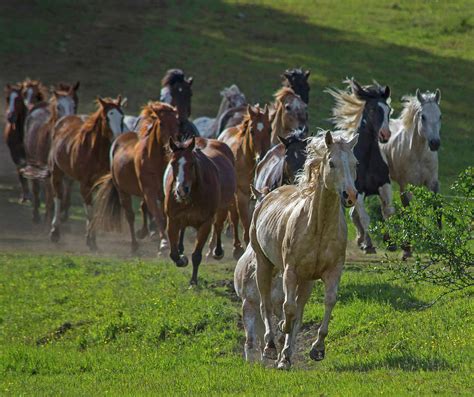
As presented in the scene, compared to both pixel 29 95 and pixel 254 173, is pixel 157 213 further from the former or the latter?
pixel 29 95

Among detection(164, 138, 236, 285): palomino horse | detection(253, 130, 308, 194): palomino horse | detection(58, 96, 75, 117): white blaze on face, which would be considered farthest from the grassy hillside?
detection(253, 130, 308, 194): palomino horse

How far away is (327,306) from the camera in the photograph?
11.9 metres

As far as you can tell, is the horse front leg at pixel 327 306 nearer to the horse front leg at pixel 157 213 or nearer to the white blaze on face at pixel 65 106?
the horse front leg at pixel 157 213

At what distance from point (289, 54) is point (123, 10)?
9.28 m

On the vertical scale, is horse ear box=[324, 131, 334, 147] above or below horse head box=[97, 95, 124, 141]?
above

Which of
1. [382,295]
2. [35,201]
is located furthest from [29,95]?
[382,295]

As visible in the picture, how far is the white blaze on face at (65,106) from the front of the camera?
28.6 meters

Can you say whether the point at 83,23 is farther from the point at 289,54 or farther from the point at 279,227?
the point at 279,227

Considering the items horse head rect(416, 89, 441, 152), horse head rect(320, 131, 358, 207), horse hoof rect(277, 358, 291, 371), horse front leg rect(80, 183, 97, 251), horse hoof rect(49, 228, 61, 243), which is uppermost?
horse head rect(320, 131, 358, 207)

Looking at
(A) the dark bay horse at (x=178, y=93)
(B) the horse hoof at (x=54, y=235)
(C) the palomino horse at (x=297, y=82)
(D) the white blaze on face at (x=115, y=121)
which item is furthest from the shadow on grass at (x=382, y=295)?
(B) the horse hoof at (x=54, y=235)

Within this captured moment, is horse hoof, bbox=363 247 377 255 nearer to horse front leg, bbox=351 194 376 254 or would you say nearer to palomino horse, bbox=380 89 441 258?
horse front leg, bbox=351 194 376 254

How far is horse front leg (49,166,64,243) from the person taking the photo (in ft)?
81.9

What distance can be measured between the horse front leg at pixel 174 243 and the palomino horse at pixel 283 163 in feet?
4.47

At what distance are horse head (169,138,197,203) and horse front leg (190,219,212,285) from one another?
25.1 inches
